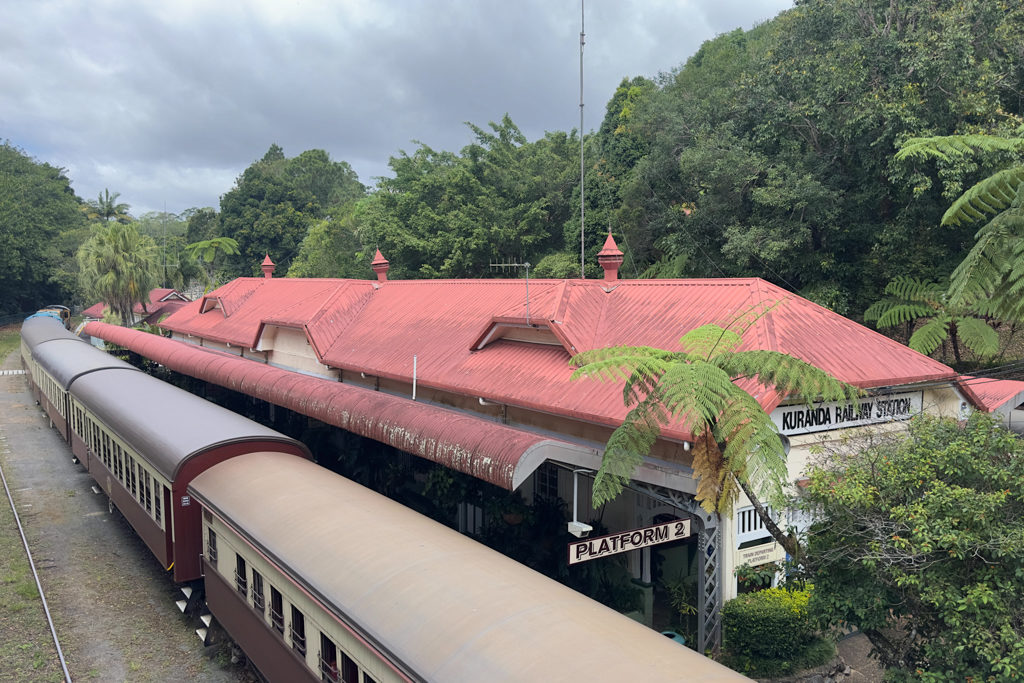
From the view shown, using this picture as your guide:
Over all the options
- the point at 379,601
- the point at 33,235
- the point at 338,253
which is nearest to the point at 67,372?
the point at 379,601

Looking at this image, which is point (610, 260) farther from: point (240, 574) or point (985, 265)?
point (240, 574)

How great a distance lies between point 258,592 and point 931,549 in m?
7.81

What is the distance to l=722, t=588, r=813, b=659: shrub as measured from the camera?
10.0m

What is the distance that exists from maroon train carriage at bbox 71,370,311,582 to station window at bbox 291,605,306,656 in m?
4.15

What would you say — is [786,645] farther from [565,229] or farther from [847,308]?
[565,229]

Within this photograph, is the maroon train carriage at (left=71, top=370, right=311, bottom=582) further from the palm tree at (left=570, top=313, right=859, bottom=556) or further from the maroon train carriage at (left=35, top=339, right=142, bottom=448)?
the palm tree at (left=570, top=313, right=859, bottom=556)

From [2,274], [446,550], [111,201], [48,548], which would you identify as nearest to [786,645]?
[446,550]

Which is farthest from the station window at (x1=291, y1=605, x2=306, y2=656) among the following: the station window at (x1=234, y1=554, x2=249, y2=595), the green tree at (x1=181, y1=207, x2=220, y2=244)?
the green tree at (x1=181, y1=207, x2=220, y2=244)

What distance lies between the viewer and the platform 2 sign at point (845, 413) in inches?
425

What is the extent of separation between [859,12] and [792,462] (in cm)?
1701

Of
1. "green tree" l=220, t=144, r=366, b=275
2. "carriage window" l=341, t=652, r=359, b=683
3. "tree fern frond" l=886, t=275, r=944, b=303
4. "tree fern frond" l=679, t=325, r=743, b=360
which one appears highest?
"green tree" l=220, t=144, r=366, b=275

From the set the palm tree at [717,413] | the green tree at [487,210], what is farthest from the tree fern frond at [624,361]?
the green tree at [487,210]

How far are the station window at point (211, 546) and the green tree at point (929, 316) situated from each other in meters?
16.2

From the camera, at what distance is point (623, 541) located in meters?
9.37
